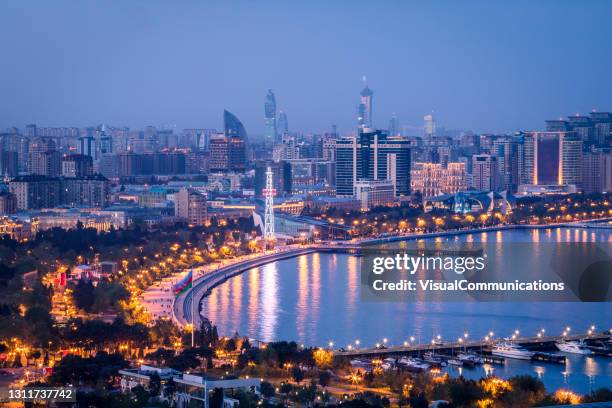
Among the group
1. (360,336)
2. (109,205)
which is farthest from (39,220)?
(360,336)

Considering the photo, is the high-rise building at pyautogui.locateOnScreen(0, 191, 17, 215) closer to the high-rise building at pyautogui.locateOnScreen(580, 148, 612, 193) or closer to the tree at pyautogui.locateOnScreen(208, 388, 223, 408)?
the high-rise building at pyautogui.locateOnScreen(580, 148, 612, 193)

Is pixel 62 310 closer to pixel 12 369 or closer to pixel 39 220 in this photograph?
pixel 12 369

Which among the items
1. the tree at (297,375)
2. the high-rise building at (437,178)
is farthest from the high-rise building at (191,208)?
the tree at (297,375)

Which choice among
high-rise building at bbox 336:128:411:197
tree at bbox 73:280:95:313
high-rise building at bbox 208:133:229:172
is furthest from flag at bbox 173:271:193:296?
high-rise building at bbox 208:133:229:172

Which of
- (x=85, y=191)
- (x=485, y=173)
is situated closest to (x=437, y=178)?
(x=485, y=173)

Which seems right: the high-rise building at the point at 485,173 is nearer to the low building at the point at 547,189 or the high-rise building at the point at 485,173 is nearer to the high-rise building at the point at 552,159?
the low building at the point at 547,189

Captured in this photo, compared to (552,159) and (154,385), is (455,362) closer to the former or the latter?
(154,385)

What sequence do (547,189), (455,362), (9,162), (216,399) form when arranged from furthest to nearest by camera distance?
1. (9,162)
2. (547,189)
3. (455,362)
4. (216,399)
